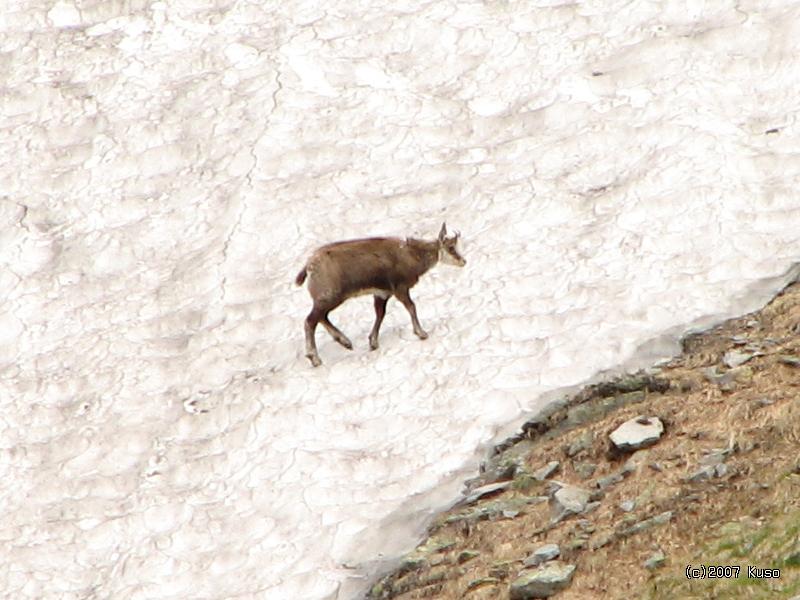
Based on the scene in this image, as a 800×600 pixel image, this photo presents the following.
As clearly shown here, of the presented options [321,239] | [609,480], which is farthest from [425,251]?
[609,480]

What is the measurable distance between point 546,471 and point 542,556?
6.45ft

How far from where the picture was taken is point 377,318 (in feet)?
60.4

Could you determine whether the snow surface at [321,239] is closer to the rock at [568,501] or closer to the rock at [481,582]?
the rock at [568,501]

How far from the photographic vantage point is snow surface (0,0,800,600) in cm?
1588

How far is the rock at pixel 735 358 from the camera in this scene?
1512cm

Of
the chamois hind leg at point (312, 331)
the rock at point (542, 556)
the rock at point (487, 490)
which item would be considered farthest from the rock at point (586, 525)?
the chamois hind leg at point (312, 331)

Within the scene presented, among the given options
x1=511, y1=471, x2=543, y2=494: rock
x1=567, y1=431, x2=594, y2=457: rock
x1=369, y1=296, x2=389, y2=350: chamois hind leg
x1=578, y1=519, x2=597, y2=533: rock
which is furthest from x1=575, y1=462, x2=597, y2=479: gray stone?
x1=369, y1=296, x2=389, y2=350: chamois hind leg

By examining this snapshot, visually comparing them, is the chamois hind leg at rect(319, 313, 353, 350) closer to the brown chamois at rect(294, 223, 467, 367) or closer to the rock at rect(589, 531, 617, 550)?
the brown chamois at rect(294, 223, 467, 367)

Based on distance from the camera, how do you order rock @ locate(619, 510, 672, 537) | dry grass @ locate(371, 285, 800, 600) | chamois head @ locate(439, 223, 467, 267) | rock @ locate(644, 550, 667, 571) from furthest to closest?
chamois head @ locate(439, 223, 467, 267) → rock @ locate(619, 510, 672, 537) → rock @ locate(644, 550, 667, 571) → dry grass @ locate(371, 285, 800, 600)

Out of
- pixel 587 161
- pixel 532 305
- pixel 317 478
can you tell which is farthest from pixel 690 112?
pixel 317 478

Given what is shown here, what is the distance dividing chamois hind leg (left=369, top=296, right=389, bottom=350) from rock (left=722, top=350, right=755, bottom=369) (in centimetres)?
495

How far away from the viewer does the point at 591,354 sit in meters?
16.9

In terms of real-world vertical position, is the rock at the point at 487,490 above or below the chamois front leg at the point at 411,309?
below

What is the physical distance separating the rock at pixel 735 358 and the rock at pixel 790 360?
496 mm
